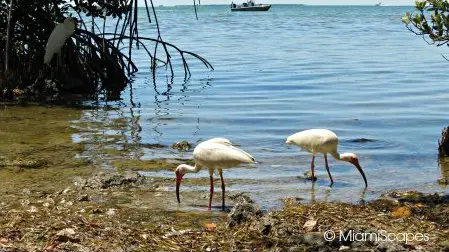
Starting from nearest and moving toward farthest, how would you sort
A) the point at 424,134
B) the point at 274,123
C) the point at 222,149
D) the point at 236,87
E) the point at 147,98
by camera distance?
1. the point at 222,149
2. the point at 424,134
3. the point at 274,123
4. the point at 147,98
5. the point at 236,87

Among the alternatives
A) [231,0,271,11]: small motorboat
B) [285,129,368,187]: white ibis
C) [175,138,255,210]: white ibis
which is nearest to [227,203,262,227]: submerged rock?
[175,138,255,210]: white ibis

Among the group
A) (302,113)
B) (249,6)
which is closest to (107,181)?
(302,113)

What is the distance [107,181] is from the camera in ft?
26.9

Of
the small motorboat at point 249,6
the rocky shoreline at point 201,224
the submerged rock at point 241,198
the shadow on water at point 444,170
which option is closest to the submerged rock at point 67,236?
the rocky shoreline at point 201,224

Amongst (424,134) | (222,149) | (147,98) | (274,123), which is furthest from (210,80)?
(222,149)

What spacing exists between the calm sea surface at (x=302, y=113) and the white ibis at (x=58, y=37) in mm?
1784

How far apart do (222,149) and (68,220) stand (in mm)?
1730

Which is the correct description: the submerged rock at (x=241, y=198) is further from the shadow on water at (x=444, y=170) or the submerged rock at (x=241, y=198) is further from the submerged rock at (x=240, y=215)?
the shadow on water at (x=444, y=170)

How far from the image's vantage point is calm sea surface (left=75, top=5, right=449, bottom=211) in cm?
903

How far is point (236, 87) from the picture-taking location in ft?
60.8

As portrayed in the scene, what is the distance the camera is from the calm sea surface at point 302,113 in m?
9.03

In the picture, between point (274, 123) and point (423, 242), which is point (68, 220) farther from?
point (274, 123)

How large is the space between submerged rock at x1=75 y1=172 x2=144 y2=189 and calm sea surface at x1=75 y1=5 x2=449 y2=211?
1.99 feet

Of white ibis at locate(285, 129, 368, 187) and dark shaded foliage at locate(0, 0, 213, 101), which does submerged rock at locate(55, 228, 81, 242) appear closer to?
white ibis at locate(285, 129, 368, 187)
